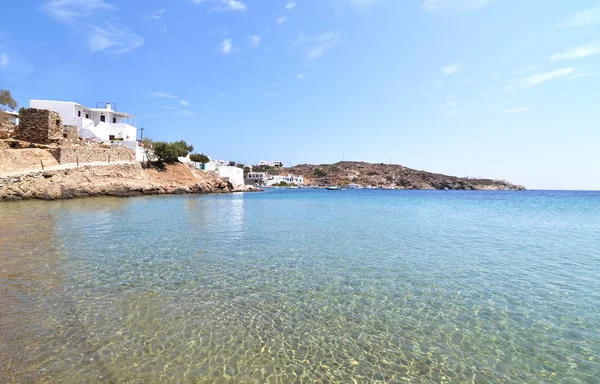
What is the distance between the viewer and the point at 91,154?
40.7 m

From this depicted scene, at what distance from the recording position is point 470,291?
7.89 metres

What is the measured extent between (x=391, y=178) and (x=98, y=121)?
145m

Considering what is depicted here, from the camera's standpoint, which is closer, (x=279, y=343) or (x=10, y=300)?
(x=279, y=343)

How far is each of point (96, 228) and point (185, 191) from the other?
36.7m

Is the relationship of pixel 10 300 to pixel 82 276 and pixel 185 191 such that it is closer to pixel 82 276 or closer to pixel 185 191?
pixel 82 276

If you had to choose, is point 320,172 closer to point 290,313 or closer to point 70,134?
point 70,134

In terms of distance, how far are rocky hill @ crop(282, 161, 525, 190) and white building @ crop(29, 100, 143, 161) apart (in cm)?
11990

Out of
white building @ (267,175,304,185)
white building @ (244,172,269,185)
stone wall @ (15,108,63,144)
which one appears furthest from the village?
white building @ (267,175,304,185)

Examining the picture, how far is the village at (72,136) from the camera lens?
118 feet

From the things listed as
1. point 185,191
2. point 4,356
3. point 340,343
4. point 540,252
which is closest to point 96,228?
point 4,356

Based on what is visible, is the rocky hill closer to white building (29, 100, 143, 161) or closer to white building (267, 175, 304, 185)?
white building (267, 175, 304, 185)

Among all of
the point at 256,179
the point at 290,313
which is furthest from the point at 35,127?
the point at 256,179

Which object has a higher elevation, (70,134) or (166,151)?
(70,134)

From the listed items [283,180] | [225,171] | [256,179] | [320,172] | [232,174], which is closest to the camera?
[225,171]
